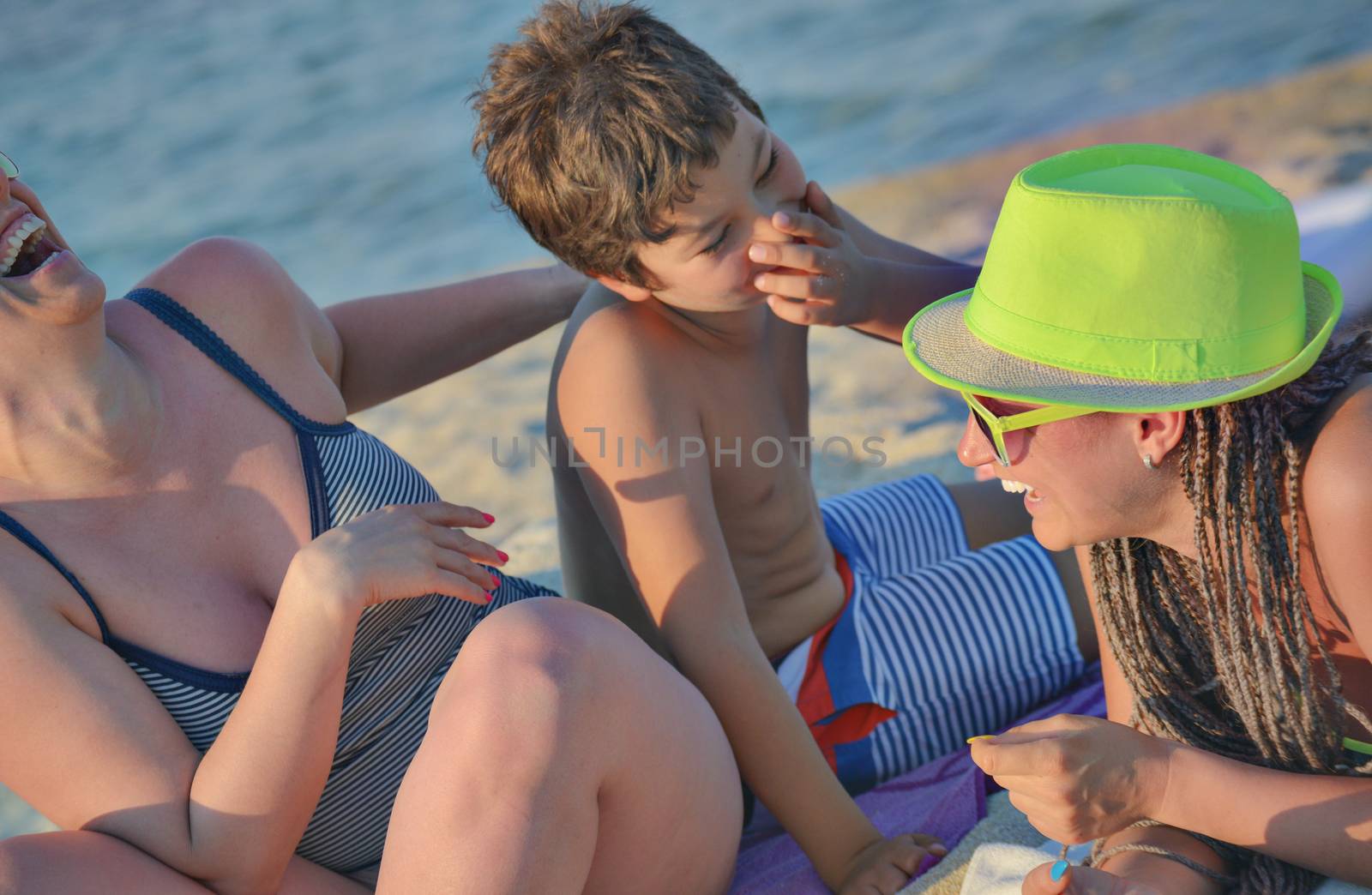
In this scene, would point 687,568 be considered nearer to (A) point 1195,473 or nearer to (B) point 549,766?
(B) point 549,766

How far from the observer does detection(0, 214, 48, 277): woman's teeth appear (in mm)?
1969

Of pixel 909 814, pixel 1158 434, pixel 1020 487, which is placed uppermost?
pixel 1158 434

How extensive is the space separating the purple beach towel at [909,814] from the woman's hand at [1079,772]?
0.61 m

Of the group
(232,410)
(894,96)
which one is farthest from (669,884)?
(894,96)

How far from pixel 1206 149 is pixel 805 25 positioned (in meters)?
5.63

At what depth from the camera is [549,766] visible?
175 centimetres

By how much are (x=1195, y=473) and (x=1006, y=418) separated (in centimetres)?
26

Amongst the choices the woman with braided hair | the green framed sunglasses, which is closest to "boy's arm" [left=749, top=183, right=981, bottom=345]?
the woman with braided hair

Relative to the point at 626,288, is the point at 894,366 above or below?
below


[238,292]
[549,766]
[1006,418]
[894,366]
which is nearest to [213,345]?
[238,292]

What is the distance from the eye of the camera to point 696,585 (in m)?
2.33

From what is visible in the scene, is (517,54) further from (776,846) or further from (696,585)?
(776,846)

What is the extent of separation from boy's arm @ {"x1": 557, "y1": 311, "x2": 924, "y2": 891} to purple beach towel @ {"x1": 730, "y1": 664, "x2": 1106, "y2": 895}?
10 centimetres

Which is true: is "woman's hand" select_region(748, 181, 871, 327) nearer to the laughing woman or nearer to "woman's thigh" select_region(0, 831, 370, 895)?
the laughing woman
